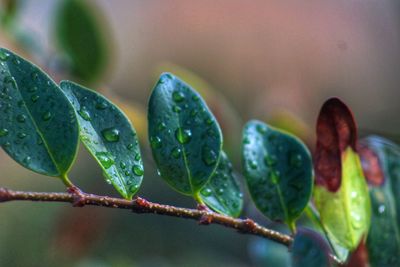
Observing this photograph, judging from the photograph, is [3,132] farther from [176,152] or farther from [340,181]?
[340,181]

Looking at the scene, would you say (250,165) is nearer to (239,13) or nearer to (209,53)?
(209,53)

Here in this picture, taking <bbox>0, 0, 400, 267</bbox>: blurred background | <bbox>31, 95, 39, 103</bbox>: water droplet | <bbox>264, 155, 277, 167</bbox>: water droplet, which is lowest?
<bbox>0, 0, 400, 267</bbox>: blurred background

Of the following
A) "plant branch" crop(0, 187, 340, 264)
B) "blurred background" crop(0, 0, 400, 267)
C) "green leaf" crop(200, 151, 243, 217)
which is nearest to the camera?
"plant branch" crop(0, 187, 340, 264)

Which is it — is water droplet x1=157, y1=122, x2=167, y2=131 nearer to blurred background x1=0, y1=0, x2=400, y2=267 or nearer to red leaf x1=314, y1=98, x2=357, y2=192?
red leaf x1=314, y1=98, x2=357, y2=192

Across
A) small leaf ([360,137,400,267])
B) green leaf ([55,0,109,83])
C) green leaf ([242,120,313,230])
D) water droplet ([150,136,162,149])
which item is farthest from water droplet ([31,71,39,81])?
green leaf ([55,0,109,83])

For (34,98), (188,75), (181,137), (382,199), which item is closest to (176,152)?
(181,137)

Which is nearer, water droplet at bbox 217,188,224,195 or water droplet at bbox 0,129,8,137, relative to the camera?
water droplet at bbox 0,129,8,137

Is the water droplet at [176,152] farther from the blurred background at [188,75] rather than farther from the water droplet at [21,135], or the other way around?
the blurred background at [188,75]
